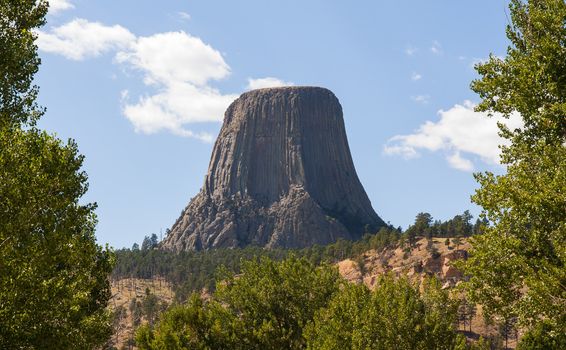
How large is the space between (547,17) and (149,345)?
106 ft

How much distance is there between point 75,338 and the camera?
2372 centimetres

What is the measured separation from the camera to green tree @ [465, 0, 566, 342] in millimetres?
21938

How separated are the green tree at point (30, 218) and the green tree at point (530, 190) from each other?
647 inches

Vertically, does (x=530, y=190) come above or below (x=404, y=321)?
above

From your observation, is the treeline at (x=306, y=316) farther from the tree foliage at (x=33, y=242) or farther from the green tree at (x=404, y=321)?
the tree foliage at (x=33, y=242)

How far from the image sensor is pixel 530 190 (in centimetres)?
2286

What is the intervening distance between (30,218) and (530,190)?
1848 cm

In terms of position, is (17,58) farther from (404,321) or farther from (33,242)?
(404,321)

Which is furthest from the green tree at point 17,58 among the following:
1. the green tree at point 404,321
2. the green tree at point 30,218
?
the green tree at point 404,321

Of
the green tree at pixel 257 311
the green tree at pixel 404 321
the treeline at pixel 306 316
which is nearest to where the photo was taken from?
the green tree at pixel 404 321

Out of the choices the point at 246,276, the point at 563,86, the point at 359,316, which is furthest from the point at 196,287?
the point at 563,86

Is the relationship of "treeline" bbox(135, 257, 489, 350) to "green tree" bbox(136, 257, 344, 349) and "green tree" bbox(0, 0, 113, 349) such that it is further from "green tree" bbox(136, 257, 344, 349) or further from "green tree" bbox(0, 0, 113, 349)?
"green tree" bbox(0, 0, 113, 349)

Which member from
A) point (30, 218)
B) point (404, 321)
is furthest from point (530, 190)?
point (30, 218)

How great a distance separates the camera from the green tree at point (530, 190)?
2194 centimetres
